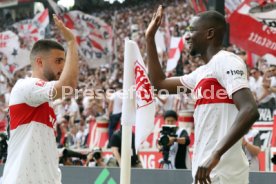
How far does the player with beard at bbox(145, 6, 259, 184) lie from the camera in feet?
17.2

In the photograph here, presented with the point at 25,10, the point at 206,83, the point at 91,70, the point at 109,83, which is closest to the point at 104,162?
the point at 206,83

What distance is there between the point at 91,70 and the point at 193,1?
33.3ft

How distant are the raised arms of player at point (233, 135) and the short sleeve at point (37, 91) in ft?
5.03

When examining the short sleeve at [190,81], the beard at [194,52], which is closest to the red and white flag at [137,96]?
the short sleeve at [190,81]

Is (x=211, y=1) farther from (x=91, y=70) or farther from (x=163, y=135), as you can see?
(x=91, y=70)

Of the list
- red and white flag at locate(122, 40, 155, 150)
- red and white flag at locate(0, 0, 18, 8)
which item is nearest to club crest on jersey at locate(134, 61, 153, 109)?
red and white flag at locate(122, 40, 155, 150)

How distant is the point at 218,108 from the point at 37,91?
1458mm

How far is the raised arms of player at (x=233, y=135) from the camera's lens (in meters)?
5.20

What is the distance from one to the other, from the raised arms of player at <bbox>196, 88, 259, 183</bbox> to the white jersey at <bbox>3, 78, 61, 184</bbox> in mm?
1573

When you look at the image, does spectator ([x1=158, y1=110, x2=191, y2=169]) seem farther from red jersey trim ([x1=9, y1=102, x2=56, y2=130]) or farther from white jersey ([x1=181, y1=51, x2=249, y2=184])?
white jersey ([x1=181, y1=51, x2=249, y2=184])

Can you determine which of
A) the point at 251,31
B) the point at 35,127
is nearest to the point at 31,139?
the point at 35,127

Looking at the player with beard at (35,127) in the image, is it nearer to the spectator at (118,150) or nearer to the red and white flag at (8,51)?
the spectator at (118,150)

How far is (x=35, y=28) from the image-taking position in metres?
20.9

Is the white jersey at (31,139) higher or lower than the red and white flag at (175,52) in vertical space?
lower
